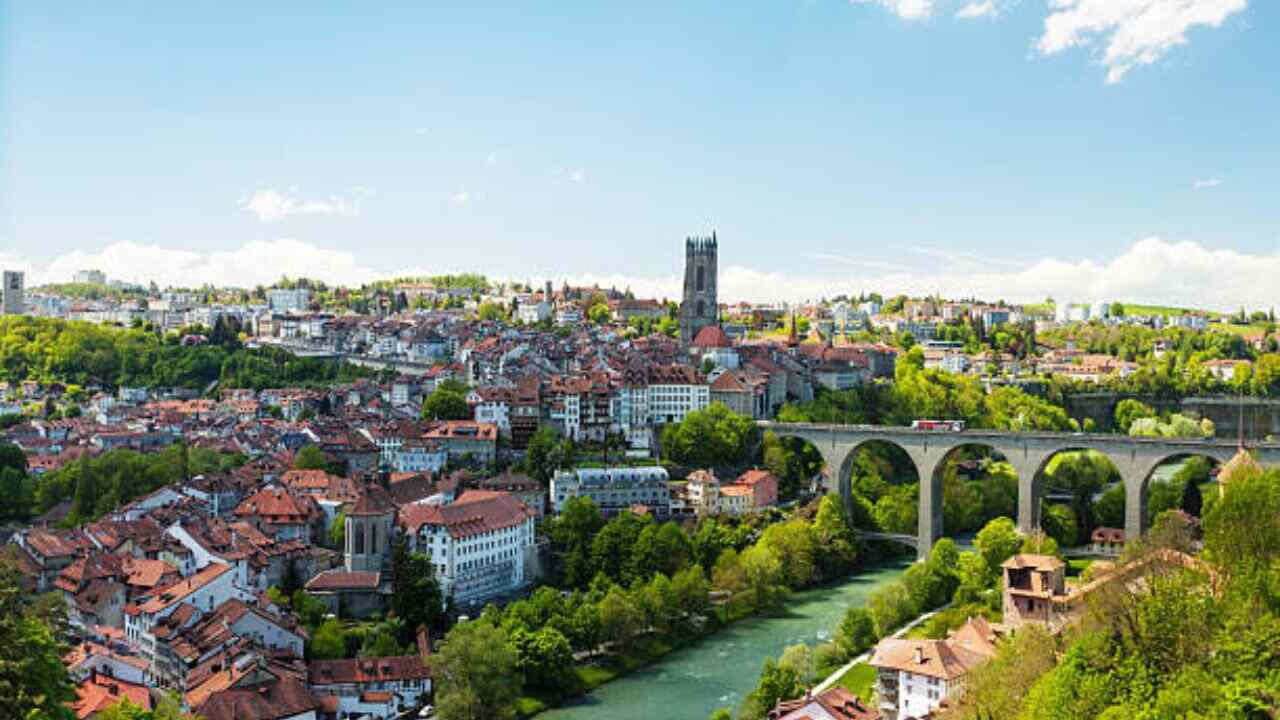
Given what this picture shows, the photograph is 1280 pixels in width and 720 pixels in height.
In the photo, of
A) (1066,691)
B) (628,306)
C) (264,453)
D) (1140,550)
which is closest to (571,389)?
(264,453)

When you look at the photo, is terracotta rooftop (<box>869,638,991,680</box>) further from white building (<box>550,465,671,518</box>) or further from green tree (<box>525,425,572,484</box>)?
green tree (<box>525,425,572,484</box>)

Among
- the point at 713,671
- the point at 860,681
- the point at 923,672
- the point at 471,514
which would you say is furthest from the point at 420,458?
the point at 923,672

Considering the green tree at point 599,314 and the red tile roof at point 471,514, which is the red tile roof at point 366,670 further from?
the green tree at point 599,314

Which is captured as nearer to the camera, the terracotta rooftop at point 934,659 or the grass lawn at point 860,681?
the terracotta rooftop at point 934,659

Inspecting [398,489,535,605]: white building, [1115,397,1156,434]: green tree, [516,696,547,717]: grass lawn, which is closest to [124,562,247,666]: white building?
[398,489,535,605]: white building

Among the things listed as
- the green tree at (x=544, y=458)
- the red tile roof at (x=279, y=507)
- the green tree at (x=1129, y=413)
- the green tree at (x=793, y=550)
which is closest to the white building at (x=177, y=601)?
the red tile roof at (x=279, y=507)

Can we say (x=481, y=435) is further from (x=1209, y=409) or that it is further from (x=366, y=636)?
(x=1209, y=409)
